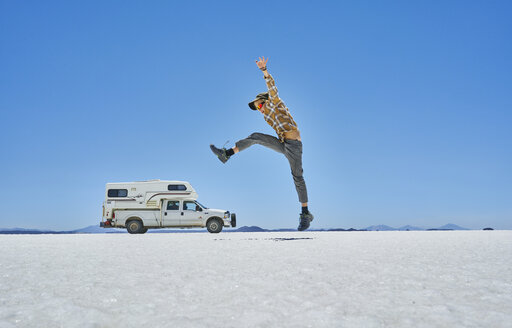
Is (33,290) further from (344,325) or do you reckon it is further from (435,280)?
(435,280)

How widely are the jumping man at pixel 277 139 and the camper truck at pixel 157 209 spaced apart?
515 inches

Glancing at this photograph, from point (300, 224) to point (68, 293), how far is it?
18.4 feet

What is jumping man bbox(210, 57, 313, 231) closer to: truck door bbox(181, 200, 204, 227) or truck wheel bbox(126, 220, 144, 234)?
truck door bbox(181, 200, 204, 227)

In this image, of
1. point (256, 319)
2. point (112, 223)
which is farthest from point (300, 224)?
point (112, 223)

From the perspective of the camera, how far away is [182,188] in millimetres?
21625

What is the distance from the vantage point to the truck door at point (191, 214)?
2105 cm

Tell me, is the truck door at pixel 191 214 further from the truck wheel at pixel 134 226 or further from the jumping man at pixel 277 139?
the jumping man at pixel 277 139

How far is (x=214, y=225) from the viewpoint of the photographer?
821 inches

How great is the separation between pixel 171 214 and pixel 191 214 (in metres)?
1.13

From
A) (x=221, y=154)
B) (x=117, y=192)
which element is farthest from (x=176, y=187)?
(x=221, y=154)

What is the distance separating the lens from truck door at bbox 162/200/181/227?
2130cm

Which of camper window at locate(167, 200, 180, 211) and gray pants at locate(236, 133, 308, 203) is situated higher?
camper window at locate(167, 200, 180, 211)

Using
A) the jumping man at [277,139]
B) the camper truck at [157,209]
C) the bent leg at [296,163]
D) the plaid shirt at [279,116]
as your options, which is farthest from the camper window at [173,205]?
the plaid shirt at [279,116]

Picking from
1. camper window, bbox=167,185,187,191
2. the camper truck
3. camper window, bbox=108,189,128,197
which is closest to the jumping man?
the camper truck
